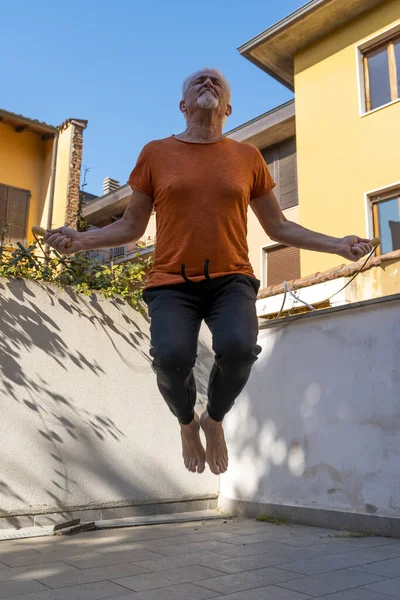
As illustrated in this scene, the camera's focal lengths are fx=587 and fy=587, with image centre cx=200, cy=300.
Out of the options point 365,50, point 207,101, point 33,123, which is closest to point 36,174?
point 33,123

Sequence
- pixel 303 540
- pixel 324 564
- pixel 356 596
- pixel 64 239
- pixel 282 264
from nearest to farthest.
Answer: pixel 64 239
pixel 356 596
pixel 324 564
pixel 303 540
pixel 282 264

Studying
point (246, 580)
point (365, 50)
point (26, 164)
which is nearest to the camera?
point (246, 580)

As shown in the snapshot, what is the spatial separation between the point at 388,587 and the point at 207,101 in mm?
2717

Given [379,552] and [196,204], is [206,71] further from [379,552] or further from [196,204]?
[379,552]

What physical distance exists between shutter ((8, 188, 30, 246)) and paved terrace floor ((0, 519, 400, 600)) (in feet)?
31.6

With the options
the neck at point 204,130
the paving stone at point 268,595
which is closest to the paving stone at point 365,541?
the paving stone at point 268,595

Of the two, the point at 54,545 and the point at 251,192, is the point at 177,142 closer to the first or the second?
the point at 251,192

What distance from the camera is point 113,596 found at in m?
3.09

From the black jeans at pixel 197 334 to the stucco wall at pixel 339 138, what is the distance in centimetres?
784

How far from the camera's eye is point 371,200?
10141 mm

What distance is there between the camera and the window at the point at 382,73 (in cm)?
1019

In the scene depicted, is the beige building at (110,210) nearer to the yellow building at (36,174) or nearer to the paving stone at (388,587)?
the yellow building at (36,174)

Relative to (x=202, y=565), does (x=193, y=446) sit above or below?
above

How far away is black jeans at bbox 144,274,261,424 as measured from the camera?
2322 millimetres
